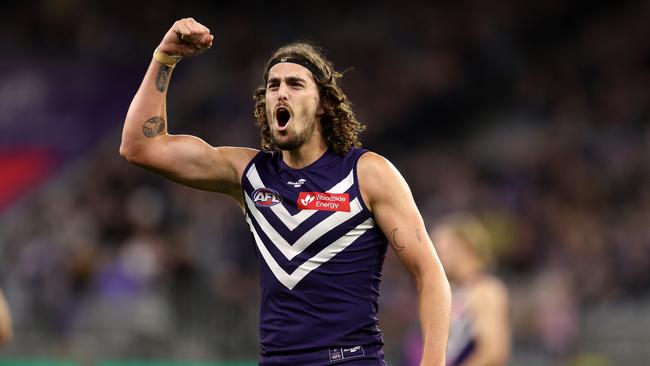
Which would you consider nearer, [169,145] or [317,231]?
[317,231]

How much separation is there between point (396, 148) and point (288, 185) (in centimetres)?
1254

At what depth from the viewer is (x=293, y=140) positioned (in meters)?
5.59

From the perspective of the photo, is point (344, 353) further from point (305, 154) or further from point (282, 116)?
point (282, 116)

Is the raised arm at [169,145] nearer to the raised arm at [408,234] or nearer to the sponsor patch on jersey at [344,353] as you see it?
the raised arm at [408,234]

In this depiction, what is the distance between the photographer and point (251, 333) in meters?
13.4

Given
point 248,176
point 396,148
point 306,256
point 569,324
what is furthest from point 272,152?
point 396,148

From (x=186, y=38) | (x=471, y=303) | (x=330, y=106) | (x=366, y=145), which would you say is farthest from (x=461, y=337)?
(x=366, y=145)

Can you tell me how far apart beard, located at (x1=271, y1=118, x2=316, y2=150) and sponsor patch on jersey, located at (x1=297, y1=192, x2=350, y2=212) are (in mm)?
264

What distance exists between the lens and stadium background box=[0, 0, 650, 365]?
13383 millimetres

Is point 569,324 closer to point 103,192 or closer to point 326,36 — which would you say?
point 103,192

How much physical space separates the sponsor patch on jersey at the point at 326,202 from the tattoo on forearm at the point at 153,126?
0.78 meters

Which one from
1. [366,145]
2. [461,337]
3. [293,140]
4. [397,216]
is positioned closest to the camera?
[397,216]

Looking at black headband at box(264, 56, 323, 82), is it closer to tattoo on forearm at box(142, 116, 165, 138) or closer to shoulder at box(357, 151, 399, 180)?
shoulder at box(357, 151, 399, 180)

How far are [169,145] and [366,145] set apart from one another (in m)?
12.0
